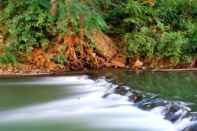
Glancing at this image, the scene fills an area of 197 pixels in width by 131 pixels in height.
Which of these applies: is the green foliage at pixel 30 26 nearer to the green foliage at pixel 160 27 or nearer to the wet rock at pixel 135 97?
the green foliage at pixel 160 27

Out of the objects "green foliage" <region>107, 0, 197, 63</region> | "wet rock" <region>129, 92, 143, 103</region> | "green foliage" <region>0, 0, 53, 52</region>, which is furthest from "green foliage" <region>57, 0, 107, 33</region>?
"wet rock" <region>129, 92, 143, 103</region>

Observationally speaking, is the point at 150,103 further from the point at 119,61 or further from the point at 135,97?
the point at 119,61

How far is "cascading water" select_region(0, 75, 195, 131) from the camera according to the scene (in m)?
8.80

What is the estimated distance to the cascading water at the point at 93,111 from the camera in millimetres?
8797

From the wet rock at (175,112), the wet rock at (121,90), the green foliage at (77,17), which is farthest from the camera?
the green foliage at (77,17)

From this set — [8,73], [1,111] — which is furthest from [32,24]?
[1,111]

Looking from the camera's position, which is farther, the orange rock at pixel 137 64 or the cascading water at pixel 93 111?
the orange rock at pixel 137 64

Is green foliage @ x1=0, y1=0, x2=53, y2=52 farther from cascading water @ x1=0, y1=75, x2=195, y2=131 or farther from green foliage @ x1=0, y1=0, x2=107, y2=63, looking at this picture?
cascading water @ x1=0, y1=75, x2=195, y2=131

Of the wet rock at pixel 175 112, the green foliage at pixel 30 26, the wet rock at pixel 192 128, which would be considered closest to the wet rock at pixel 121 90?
the wet rock at pixel 175 112

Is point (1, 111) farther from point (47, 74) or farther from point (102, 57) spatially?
point (102, 57)

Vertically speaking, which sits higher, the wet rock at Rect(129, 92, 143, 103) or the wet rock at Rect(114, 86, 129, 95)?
the wet rock at Rect(114, 86, 129, 95)

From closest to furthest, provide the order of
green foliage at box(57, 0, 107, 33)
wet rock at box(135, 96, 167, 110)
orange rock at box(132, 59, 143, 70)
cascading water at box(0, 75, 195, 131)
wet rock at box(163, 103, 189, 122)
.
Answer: cascading water at box(0, 75, 195, 131)
wet rock at box(163, 103, 189, 122)
wet rock at box(135, 96, 167, 110)
green foliage at box(57, 0, 107, 33)
orange rock at box(132, 59, 143, 70)

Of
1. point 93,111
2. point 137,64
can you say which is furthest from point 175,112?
point 137,64

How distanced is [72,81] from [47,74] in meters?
1.86
